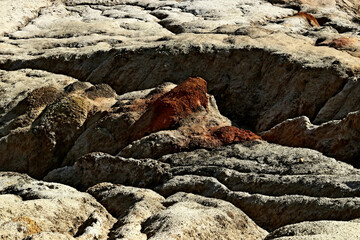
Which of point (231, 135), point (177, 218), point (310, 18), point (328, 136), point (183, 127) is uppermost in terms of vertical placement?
point (177, 218)

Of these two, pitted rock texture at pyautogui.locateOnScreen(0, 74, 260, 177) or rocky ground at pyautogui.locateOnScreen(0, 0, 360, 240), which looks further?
pitted rock texture at pyautogui.locateOnScreen(0, 74, 260, 177)

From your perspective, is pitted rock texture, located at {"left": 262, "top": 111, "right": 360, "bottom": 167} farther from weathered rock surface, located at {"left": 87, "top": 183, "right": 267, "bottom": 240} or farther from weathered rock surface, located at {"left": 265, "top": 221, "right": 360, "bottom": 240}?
weathered rock surface, located at {"left": 265, "top": 221, "right": 360, "bottom": 240}

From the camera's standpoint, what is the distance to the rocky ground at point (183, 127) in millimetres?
11656

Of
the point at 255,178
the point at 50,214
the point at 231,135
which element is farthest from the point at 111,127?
the point at 50,214

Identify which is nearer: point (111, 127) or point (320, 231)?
point (320, 231)

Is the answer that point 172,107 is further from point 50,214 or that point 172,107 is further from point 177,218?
point 177,218

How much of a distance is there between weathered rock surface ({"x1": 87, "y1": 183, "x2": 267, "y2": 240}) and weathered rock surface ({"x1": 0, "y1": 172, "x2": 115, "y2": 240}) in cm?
44

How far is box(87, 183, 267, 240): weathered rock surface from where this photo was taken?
34.6 ft

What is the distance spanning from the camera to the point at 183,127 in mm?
17625

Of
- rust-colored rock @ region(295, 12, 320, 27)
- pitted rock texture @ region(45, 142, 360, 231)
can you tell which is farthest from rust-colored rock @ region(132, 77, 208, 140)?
rust-colored rock @ region(295, 12, 320, 27)

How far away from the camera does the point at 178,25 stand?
3203cm

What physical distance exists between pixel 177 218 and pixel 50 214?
9.07ft

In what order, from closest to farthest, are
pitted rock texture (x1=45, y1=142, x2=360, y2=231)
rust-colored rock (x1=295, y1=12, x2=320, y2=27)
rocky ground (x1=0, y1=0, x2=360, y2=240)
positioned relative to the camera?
rocky ground (x1=0, y1=0, x2=360, y2=240), pitted rock texture (x1=45, y1=142, x2=360, y2=231), rust-colored rock (x1=295, y1=12, x2=320, y2=27)

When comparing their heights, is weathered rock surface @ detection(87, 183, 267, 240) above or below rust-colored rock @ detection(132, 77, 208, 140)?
above
